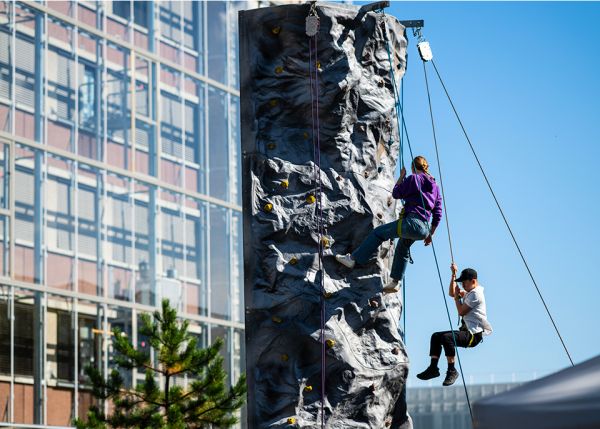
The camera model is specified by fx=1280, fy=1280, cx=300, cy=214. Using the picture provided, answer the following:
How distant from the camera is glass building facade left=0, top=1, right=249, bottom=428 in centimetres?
2548

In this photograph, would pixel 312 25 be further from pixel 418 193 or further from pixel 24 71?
pixel 24 71

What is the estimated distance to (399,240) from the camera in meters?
11.6

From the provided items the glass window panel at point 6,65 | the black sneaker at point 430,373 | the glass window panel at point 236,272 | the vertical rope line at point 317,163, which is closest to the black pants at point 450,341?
the black sneaker at point 430,373

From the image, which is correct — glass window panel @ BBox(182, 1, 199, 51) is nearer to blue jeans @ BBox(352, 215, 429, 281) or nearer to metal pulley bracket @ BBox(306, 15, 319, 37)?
metal pulley bracket @ BBox(306, 15, 319, 37)

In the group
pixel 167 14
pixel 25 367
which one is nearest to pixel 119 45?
pixel 167 14

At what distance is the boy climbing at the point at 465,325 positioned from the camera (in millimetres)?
11414

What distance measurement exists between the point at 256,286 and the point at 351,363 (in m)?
1.15

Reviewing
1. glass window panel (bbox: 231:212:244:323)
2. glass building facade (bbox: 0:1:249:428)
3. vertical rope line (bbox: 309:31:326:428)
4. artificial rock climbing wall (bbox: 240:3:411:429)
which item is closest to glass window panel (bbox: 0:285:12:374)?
glass building facade (bbox: 0:1:249:428)

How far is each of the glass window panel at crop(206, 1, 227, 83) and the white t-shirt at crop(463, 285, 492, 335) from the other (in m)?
20.7

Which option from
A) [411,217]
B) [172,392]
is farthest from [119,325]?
[411,217]

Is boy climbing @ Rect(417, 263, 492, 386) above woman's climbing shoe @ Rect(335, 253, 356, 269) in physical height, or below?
below

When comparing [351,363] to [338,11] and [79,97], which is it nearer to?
[338,11]

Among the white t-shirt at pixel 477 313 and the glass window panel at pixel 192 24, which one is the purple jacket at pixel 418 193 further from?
the glass window panel at pixel 192 24

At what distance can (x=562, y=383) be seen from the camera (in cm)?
443
